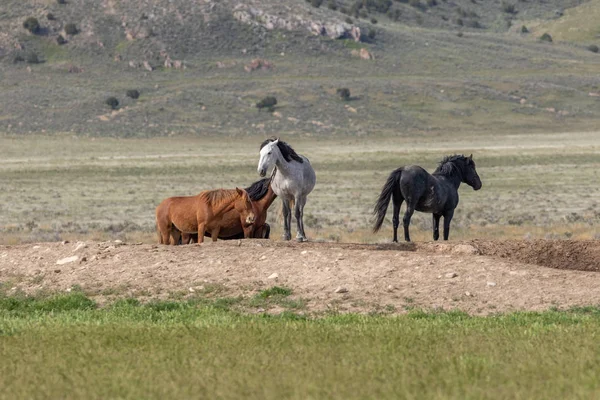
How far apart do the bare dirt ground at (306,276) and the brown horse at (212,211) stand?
150 cm

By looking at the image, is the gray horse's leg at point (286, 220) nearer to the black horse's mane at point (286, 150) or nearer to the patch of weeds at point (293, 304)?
the black horse's mane at point (286, 150)

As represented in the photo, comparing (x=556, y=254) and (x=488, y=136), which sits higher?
(x=556, y=254)

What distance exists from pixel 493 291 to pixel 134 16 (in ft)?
374

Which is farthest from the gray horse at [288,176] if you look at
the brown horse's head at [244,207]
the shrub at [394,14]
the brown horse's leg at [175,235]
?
the shrub at [394,14]

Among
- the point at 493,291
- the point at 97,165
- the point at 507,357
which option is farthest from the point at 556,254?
the point at 97,165

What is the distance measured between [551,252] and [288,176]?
15.7 ft

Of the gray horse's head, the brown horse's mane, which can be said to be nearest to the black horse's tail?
the gray horse's head

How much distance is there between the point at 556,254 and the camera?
19625 millimetres

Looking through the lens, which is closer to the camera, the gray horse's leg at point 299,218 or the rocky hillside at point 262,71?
the gray horse's leg at point 299,218

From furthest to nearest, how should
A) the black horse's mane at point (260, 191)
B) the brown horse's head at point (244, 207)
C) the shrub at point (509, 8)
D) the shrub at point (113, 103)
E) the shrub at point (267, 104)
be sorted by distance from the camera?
1. the shrub at point (509, 8)
2. the shrub at point (267, 104)
3. the shrub at point (113, 103)
4. the black horse's mane at point (260, 191)
5. the brown horse's head at point (244, 207)

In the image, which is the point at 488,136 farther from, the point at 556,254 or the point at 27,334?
the point at 27,334

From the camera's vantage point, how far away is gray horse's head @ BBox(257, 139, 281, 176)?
19.2 meters

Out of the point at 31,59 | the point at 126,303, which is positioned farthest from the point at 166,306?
the point at 31,59

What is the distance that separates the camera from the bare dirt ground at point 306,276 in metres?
14.5
